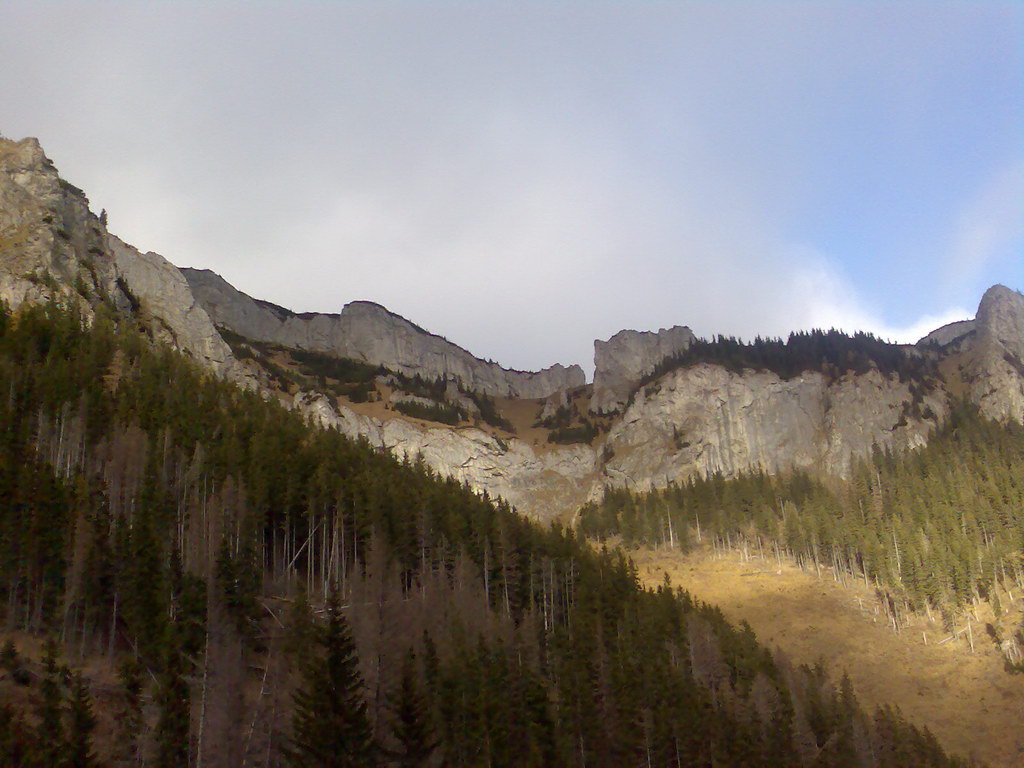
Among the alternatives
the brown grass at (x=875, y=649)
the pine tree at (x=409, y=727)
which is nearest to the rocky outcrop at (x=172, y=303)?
the brown grass at (x=875, y=649)

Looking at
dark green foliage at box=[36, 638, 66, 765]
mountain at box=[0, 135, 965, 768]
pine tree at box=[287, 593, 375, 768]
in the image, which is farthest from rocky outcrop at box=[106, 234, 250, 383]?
pine tree at box=[287, 593, 375, 768]

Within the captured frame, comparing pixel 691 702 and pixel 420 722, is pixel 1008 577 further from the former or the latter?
pixel 420 722

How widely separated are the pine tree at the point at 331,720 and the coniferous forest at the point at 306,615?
9cm

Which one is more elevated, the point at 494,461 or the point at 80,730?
the point at 494,461

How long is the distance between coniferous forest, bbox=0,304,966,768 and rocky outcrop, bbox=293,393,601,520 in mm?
85138

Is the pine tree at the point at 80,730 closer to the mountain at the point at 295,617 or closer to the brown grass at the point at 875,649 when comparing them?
the mountain at the point at 295,617

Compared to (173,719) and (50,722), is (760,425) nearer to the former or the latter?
(173,719)

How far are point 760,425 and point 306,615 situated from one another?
152010mm

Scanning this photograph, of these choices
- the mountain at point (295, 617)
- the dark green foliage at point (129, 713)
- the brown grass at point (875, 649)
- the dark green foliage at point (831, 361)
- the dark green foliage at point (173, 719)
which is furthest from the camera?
the dark green foliage at point (831, 361)

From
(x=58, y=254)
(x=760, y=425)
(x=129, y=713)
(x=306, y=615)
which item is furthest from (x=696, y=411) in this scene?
(x=129, y=713)

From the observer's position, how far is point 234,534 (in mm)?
55281

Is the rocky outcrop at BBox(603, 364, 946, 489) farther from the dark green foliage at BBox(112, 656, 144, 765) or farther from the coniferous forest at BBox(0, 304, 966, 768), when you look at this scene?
the dark green foliage at BBox(112, 656, 144, 765)

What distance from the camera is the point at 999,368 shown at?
17500 centimetres

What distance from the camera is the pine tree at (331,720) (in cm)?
2889
